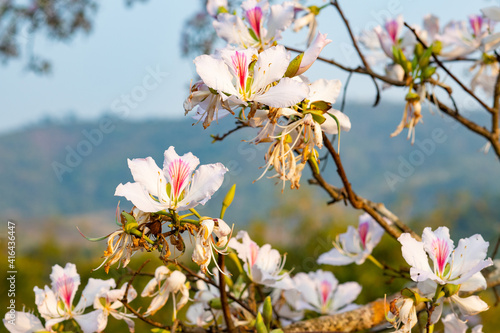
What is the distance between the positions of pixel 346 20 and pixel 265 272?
0.47 metres

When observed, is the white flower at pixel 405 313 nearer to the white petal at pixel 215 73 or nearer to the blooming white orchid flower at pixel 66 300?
the white petal at pixel 215 73

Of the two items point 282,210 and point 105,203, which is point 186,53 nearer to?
point 282,210

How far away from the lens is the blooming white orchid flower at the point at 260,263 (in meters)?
0.73

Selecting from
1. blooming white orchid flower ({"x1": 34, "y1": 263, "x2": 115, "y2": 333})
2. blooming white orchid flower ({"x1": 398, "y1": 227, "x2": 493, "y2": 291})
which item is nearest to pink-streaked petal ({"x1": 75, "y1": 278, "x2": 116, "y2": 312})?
blooming white orchid flower ({"x1": 34, "y1": 263, "x2": 115, "y2": 333})

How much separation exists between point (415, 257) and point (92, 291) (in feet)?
1.48

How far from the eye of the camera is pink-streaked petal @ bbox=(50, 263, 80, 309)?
0.72m

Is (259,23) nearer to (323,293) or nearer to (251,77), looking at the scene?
(251,77)

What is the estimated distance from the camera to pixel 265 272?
0.76m

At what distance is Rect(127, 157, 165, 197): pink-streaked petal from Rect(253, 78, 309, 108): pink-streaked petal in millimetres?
128

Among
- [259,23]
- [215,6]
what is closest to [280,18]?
[259,23]

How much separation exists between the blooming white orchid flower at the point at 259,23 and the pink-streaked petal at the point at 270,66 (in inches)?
10.5

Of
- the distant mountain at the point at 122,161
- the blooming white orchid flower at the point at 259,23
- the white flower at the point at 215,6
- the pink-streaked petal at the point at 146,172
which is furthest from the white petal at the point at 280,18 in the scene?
the distant mountain at the point at 122,161

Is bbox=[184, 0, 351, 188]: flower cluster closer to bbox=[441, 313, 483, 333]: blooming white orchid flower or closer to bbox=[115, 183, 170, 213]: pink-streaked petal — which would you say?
bbox=[115, 183, 170, 213]: pink-streaked petal

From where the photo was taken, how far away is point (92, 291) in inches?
28.6
